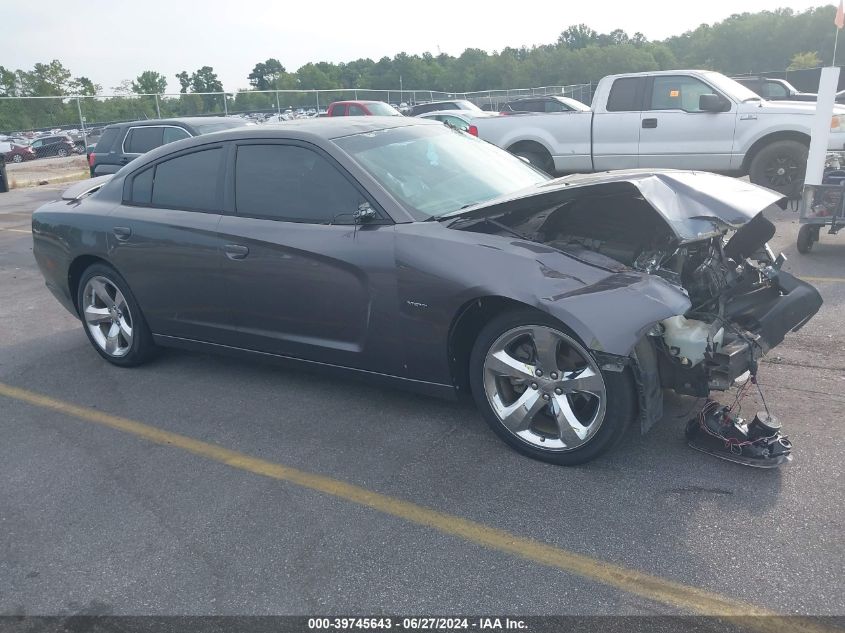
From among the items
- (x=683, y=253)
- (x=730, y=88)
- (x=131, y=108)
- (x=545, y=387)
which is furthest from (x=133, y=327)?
(x=131, y=108)

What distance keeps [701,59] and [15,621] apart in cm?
8983

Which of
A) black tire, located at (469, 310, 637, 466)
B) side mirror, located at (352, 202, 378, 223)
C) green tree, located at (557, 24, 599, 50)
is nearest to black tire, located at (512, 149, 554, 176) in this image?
side mirror, located at (352, 202, 378, 223)

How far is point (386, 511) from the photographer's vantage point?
3.52m

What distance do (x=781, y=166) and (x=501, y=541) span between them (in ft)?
31.6

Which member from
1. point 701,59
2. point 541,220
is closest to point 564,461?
point 541,220

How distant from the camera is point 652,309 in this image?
11.2ft

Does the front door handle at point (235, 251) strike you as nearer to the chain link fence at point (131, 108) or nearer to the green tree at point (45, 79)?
the chain link fence at point (131, 108)

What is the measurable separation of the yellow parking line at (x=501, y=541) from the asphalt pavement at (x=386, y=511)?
10 millimetres

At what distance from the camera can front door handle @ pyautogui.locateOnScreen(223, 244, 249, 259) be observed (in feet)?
15.5

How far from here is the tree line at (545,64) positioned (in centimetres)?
5859

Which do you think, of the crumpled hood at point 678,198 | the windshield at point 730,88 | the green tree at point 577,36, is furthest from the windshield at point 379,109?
the green tree at point 577,36

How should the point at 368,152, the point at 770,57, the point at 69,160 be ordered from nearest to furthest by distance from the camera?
the point at 368,152 < the point at 69,160 < the point at 770,57

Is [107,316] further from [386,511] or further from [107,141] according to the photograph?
[107,141]

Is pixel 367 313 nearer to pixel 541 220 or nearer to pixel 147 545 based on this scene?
pixel 541 220
